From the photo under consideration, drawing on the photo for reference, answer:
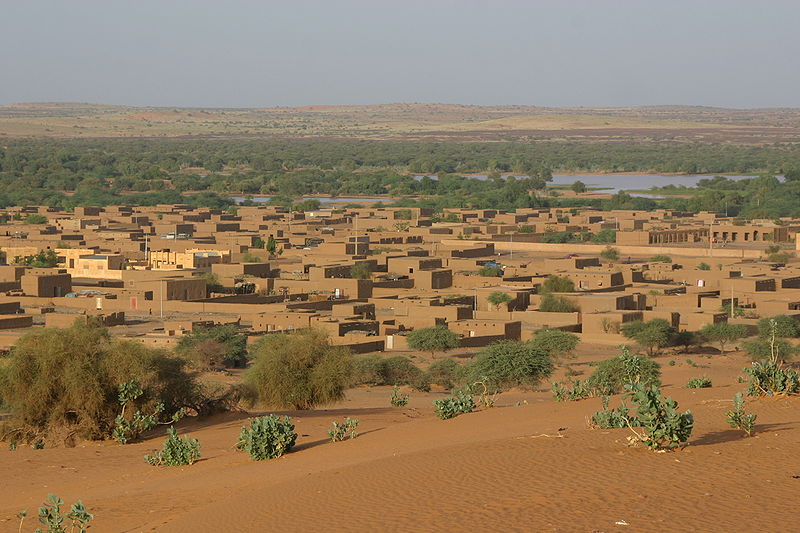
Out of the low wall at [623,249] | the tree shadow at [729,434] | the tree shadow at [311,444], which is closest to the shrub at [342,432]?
the tree shadow at [311,444]

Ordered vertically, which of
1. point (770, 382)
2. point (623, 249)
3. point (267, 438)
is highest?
point (770, 382)

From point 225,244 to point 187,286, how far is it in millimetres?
17497

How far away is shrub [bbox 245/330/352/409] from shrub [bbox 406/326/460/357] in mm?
11611

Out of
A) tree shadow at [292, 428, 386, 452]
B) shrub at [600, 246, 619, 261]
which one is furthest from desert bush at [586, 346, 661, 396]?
shrub at [600, 246, 619, 261]

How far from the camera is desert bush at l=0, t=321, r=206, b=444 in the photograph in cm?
1574

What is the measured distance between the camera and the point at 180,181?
111688mm

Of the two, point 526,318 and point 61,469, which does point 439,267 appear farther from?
point 61,469

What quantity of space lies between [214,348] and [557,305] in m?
11.1

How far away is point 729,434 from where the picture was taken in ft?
36.6

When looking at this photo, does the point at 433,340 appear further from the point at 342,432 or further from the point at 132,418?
the point at 342,432

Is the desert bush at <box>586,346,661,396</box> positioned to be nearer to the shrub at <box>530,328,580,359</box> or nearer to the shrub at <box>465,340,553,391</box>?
the shrub at <box>465,340,553,391</box>

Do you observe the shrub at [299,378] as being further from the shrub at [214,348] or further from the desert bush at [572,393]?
the shrub at [214,348]

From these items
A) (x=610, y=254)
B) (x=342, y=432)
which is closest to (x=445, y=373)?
(x=342, y=432)

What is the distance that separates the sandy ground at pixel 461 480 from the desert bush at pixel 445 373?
11.3 meters
